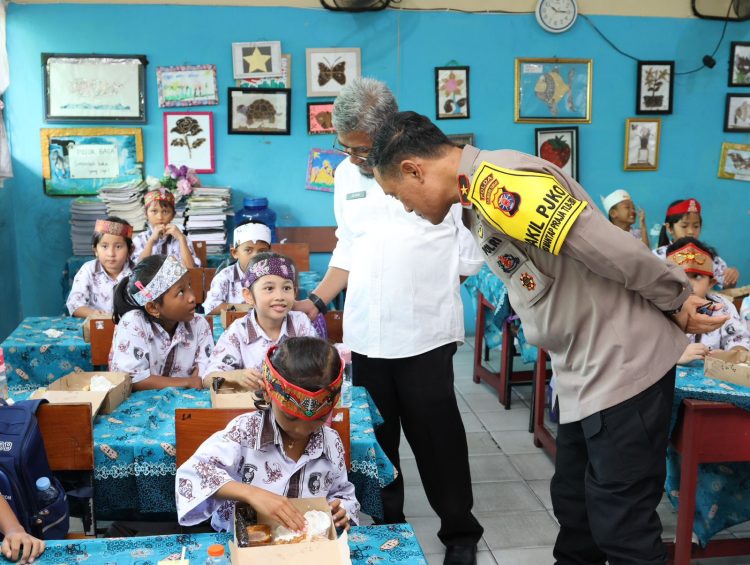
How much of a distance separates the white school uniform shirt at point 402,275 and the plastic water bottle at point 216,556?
1205 millimetres

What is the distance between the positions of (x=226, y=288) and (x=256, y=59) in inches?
96.1

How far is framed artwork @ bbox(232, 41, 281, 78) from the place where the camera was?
19.4ft

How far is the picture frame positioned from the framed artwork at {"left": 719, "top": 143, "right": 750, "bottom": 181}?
7.49 feet

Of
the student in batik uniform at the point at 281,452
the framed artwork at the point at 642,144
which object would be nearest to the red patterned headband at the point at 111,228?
the student in batik uniform at the point at 281,452

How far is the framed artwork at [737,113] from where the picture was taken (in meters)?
6.39

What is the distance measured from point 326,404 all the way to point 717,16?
19.7ft

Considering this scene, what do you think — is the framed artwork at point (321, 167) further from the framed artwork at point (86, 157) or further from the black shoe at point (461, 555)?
the black shoe at point (461, 555)

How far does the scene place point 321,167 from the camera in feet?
20.2

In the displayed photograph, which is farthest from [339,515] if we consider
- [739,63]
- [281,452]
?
[739,63]

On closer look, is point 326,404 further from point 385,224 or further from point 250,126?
point 250,126

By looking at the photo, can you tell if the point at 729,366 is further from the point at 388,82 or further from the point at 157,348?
the point at 388,82

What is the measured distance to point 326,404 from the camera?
5.70 feet

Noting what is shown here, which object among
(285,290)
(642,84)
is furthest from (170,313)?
(642,84)

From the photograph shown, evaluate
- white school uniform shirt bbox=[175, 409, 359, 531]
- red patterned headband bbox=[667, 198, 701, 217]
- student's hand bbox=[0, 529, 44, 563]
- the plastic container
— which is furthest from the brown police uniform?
the plastic container
